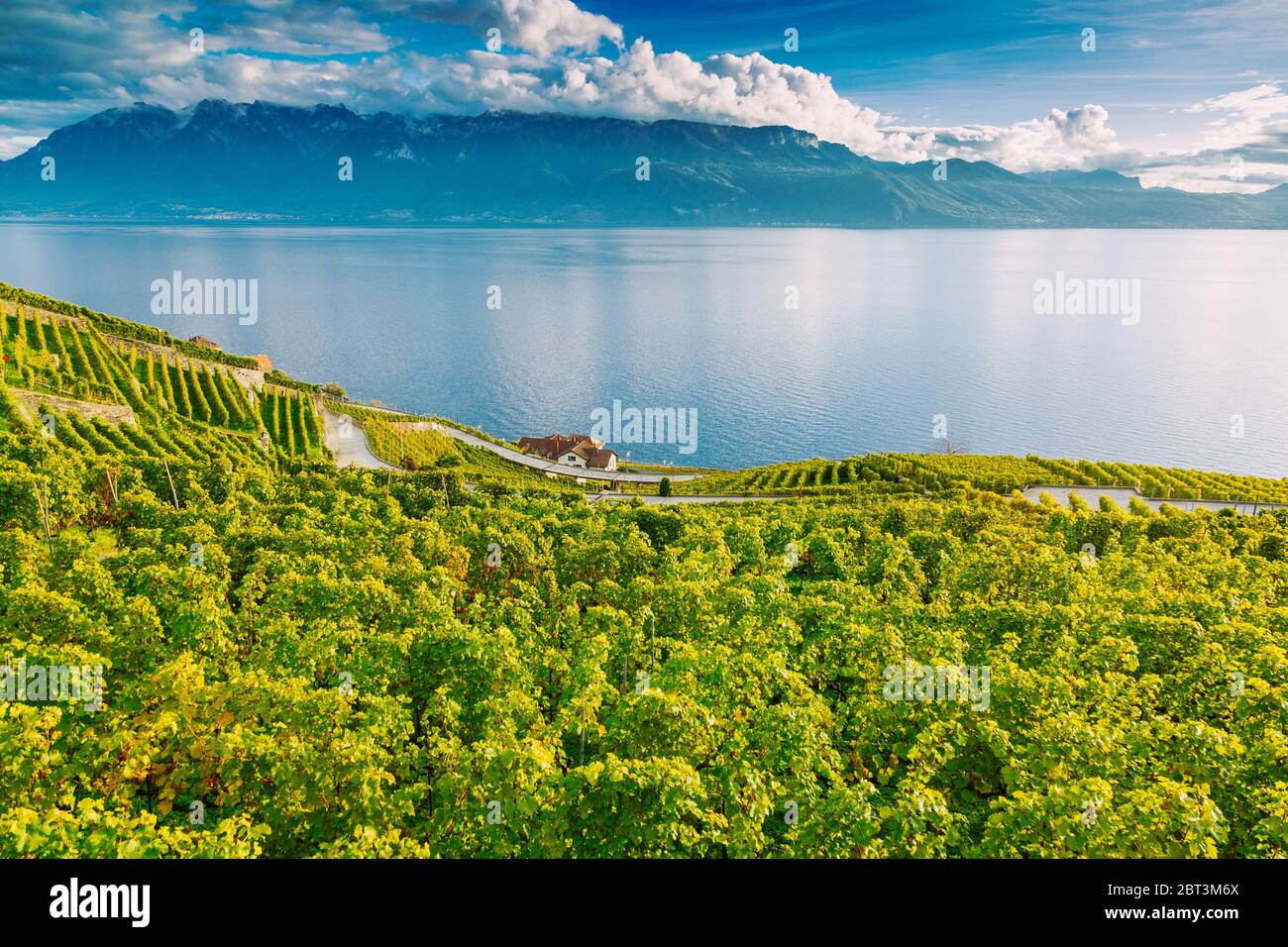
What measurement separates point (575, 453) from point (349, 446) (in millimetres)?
28696

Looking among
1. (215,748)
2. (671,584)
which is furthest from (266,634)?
(671,584)

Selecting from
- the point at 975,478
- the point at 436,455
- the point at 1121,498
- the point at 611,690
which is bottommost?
the point at 1121,498

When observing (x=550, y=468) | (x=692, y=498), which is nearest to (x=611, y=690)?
(x=692, y=498)

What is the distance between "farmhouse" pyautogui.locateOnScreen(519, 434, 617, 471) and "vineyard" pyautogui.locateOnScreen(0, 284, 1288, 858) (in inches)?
2333

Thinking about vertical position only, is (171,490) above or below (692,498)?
above

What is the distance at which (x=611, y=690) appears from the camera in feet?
67.4

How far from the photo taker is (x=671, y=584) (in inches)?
1097

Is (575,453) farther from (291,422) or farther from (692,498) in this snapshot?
(291,422)

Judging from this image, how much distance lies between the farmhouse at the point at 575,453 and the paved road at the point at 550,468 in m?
1.81

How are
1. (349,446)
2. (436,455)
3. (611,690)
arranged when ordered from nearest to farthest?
(611,690)
(349,446)
(436,455)

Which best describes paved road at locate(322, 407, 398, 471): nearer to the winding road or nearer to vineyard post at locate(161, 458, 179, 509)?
the winding road

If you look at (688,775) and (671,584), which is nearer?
(688,775)
